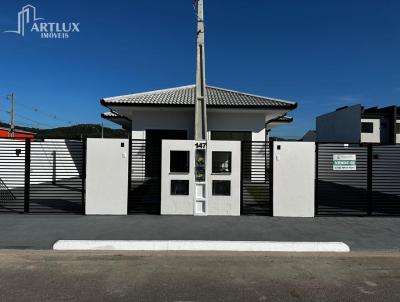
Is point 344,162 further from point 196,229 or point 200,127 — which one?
point 196,229

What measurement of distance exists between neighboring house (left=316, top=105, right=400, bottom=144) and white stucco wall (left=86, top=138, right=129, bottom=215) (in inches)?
1506

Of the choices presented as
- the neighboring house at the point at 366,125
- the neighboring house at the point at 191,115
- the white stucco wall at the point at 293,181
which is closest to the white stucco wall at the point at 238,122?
the neighboring house at the point at 191,115

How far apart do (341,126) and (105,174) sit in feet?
137

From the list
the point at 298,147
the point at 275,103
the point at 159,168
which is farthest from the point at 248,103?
the point at 159,168

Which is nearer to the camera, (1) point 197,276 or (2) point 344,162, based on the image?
(1) point 197,276

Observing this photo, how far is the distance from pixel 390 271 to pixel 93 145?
7973 mm

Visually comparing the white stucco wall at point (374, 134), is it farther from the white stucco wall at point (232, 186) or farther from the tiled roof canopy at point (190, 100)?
the white stucco wall at point (232, 186)

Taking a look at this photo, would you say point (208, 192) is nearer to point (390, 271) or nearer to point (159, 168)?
point (159, 168)

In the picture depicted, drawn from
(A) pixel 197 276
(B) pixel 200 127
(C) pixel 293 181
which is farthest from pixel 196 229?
(B) pixel 200 127

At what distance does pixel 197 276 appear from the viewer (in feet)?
18.8

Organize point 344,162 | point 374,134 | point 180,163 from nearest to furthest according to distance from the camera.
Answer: point 344,162 → point 180,163 → point 374,134

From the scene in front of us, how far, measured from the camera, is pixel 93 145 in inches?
406

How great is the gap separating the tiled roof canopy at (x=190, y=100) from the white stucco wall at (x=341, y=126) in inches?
1083

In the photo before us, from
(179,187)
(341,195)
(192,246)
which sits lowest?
(192,246)
